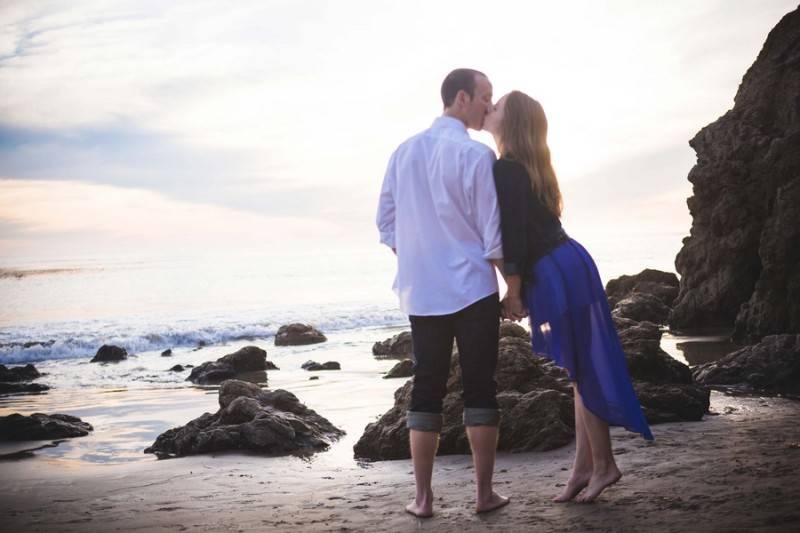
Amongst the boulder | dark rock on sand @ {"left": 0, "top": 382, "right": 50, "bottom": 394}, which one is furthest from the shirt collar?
dark rock on sand @ {"left": 0, "top": 382, "right": 50, "bottom": 394}

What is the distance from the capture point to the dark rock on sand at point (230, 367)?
13.9m

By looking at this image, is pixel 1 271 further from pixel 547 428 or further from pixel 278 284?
pixel 547 428

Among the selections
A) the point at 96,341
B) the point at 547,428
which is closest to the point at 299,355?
the point at 96,341

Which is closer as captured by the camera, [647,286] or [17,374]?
[17,374]

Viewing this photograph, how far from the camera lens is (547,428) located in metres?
5.71

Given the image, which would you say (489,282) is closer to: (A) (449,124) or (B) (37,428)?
(A) (449,124)

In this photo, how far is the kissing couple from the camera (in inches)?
154

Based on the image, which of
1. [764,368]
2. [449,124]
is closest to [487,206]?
[449,124]

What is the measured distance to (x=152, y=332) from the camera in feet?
81.9

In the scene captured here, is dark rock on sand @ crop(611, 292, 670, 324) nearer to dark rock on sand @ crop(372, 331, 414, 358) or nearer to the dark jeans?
dark rock on sand @ crop(372, 331, 414, 358)

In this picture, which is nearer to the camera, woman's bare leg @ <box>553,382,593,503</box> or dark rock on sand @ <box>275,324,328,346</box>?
woman's bare leg @ <box>553,382,593,503</box>

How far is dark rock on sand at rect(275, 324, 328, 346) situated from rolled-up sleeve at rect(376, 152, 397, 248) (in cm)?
1608

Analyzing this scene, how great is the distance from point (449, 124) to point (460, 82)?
239 millimetres

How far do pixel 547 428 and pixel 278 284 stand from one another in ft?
145
